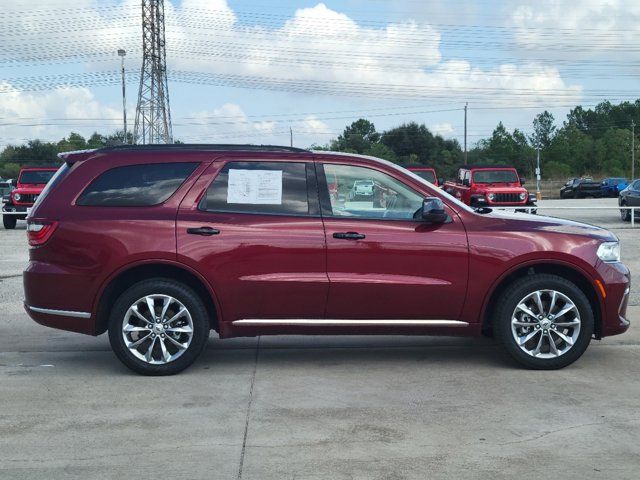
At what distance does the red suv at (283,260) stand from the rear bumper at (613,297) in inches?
0.4

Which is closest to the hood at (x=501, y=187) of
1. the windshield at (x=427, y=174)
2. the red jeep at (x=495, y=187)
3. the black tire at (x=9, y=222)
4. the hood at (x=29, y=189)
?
the red jeep at (x=495, y=187)

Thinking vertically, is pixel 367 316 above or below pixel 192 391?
above

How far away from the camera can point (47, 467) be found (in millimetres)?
4727

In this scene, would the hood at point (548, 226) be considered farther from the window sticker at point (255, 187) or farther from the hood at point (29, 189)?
the hood at point (29, 189)

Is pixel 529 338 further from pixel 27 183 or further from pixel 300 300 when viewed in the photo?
Answer: pixel 27 183

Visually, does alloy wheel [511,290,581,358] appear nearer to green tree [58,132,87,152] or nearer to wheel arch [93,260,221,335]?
wheel arch [93,260,221,335]

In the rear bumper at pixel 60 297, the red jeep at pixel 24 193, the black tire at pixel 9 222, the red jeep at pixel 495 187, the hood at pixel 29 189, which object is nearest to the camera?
the rear bumper at pixel 60 297

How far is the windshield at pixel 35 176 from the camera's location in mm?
24922

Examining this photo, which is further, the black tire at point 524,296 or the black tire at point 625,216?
Answer: the black tire at point 625,216

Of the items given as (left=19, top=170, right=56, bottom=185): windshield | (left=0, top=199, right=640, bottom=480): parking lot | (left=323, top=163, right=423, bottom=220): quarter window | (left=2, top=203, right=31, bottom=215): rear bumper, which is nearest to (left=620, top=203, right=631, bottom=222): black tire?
(left=19, top=170, right=56, bottom=185): windshield

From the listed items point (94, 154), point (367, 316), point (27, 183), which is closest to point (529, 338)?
point (367, 316)

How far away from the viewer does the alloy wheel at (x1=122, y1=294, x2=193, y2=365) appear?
6688 mm

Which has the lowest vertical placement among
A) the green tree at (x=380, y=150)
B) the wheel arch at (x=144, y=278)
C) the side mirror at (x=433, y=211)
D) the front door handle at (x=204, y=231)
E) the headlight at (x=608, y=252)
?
the wheel arch at (x=144, y=278)

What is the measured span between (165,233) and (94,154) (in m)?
0.94
